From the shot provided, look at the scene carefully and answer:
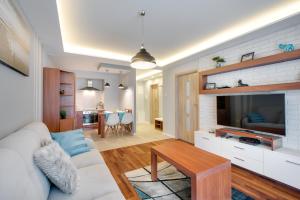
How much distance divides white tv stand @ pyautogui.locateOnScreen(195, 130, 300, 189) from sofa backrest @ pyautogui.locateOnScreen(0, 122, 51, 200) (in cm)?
275

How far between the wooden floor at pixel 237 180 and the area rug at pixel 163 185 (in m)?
0.11

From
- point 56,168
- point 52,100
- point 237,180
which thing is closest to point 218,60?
point 237,180

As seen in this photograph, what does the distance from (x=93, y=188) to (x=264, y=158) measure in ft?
7.92

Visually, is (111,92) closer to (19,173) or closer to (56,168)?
(56,168)

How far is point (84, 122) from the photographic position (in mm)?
6039

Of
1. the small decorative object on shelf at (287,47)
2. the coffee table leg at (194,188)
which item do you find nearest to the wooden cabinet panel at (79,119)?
the coffee table leg at (194,188)

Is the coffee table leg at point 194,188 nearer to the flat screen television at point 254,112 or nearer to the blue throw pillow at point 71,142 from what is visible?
the blue throw pillow at point 71,142

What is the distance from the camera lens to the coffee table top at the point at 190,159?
1.56 meters

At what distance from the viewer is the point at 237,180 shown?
2.19 m

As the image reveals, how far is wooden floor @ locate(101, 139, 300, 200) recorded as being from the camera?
1864 mm

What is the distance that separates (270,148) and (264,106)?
669 millimetres

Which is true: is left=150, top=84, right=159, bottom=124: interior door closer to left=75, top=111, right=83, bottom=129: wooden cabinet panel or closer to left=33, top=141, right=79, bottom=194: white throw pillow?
left=75, top=111, right=83, bottom=129: wooden cabinet panel

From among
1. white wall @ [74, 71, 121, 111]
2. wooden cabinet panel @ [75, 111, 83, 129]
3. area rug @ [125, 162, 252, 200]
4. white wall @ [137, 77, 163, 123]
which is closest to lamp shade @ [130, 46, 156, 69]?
area rug @ [125, 162, 252, 200]

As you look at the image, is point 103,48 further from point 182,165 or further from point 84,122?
point 84,122
